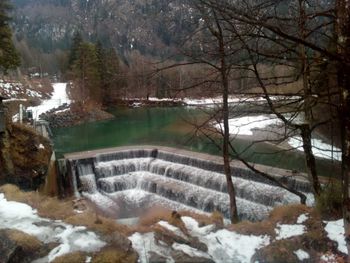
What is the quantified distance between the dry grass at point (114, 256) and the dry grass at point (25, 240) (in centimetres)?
115

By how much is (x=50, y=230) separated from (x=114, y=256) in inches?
76.2

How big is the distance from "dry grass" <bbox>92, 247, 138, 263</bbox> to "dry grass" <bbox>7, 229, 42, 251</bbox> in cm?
115

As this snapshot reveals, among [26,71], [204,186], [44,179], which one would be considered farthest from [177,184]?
[26,71]

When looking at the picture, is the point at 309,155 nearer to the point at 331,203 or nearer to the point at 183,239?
the point at 331,203

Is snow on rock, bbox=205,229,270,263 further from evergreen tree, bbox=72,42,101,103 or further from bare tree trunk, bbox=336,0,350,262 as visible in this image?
evergreen tree, bbox=72,42,101,103

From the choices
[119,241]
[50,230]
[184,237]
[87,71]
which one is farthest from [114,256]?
[87,71]

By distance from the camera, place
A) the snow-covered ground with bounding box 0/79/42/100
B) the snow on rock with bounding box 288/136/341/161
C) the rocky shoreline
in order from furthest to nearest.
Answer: the snow-covered ground with bounding box 0/79/42/100 → the rocky shoreline → the snow on rock with bounding box 288/136/341/161

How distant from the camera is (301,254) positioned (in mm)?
5492

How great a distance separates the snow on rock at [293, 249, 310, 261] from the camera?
17.8ft

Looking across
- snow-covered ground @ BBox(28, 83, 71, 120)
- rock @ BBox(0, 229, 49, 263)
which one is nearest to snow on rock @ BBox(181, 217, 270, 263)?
rock @ BBox(0, 229, 49, 263)

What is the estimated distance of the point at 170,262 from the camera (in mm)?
5141

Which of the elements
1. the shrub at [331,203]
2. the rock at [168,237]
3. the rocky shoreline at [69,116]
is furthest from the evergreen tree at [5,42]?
the shrub at [331,203]

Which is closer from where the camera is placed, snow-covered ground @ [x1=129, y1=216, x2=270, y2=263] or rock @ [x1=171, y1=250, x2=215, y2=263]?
rock @ [x1=171, y1=250, x2=215, y2=263]

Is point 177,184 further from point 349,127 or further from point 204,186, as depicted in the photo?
point 349,127
